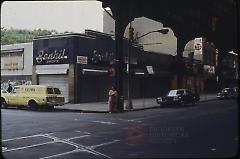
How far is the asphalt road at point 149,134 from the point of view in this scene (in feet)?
6.57

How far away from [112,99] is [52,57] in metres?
0.44

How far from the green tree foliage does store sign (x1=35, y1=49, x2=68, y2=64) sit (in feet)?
0.37

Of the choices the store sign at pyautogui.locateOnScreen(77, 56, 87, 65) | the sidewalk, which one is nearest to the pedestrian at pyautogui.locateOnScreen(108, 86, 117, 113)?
the sidewalk

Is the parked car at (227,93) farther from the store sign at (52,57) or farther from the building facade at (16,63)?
→ the building facade at (16,63)

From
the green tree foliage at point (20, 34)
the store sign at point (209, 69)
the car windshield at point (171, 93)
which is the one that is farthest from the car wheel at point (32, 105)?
the store sign at point (209, 69)

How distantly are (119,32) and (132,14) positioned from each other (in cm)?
12

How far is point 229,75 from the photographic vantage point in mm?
2121

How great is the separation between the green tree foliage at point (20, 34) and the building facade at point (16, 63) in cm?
5

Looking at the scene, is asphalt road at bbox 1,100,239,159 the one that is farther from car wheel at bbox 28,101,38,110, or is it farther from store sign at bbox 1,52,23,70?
car wheel at bbox 28,101,38,110

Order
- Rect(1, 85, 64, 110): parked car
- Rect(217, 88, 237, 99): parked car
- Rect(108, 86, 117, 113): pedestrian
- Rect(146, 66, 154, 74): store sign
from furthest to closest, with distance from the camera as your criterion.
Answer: Rect(1, 85, 64, 110): parked car < Rect(146, 66, 154, 74): store sign < Rect(108, 86, 117, 113): pedestrian < Rect(217, 88, 237, 99): parked car

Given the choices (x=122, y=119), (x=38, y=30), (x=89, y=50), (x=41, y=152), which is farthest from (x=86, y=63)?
(x=41, y=152)

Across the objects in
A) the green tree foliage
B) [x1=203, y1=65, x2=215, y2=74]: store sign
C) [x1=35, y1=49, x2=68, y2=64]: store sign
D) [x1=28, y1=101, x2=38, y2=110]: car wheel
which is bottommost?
[x1=28, y1=101, x2=38, y2=110]: car wheel

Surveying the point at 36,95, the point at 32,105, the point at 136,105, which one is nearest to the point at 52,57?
the point at 136,105

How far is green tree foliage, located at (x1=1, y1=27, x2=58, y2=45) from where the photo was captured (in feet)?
7.38
